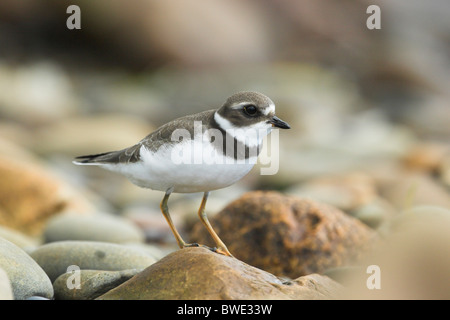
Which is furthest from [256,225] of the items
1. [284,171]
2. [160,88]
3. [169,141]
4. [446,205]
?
[160,88]

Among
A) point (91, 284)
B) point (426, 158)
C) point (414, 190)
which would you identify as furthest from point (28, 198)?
point (426, 158)

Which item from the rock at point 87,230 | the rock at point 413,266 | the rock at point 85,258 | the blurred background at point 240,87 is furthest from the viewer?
the blurred background at point 240,87

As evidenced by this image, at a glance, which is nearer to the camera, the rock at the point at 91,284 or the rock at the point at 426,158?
the rock at the point at 91,284

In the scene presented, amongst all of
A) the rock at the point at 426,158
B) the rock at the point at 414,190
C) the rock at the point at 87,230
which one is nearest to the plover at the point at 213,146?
the rock at the point at 87,230

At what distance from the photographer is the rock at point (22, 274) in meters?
4.83

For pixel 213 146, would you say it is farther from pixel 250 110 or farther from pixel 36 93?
pixel 36 93

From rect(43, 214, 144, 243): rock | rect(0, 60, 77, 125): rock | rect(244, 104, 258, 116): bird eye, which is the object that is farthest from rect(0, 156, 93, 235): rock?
rect(0, 60, 77, 125): rock

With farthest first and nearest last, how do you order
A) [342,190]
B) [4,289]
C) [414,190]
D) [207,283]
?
1. [342,190]
2. [414,190]
3. [207,283]
4. [4,289]

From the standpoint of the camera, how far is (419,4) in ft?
103

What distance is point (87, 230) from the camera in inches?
296

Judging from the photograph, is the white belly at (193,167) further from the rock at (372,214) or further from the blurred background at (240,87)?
the blurred background at (240,87)

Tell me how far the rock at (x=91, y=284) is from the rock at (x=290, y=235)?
1.93 m

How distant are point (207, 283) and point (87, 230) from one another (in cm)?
357

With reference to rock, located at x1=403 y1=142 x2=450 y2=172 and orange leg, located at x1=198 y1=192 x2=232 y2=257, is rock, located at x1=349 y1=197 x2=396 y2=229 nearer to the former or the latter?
rock, located at x1=403 y1=142 x2=450 y2=172
